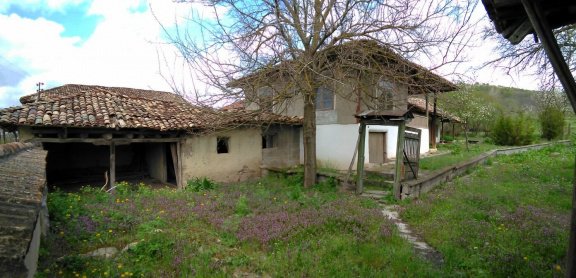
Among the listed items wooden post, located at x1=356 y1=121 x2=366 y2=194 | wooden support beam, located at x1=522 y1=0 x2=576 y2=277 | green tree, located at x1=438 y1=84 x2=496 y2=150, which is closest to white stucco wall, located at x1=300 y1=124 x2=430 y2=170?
wooden post, located at x1=356 y1=121 x2=366 y2=194

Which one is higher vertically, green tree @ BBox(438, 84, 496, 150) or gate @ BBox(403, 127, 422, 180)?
green tree @ BBox(438, 84, 496, 150)

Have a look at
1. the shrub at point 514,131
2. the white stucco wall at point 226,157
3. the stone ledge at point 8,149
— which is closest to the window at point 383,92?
the white stucco wall at point 226,157

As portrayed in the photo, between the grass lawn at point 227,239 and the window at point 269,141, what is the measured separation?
755 cm

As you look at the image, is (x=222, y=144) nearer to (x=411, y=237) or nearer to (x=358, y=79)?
(x=358, y=79)

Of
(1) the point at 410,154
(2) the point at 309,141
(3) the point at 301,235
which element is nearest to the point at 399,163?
(1) the point at 410,154

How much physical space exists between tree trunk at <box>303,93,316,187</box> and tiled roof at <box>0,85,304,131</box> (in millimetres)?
1663

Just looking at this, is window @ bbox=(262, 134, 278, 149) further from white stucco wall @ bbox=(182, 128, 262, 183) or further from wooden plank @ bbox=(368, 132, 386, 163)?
wooden plank @ bbox=(368, 132, 386, 163)

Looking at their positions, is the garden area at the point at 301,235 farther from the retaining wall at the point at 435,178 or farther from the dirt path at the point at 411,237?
the retaining wall at the point at 435,178

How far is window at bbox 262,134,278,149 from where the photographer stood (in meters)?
15.7

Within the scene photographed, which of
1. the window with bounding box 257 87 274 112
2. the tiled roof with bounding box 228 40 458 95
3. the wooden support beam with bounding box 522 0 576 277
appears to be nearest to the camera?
the wooden support beam with bounding box 522 0 576 277

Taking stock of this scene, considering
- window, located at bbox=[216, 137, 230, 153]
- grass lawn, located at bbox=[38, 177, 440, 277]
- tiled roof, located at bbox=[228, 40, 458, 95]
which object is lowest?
grass lawn, located at bbox=[38, 177, 440, 277]

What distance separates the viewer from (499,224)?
5926 millimetres

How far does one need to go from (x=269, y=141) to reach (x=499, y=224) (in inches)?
435

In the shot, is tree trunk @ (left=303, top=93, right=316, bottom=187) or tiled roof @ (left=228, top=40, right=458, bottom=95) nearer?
tiled roof @ (left=228, top=40, right=458, bottom=95)
